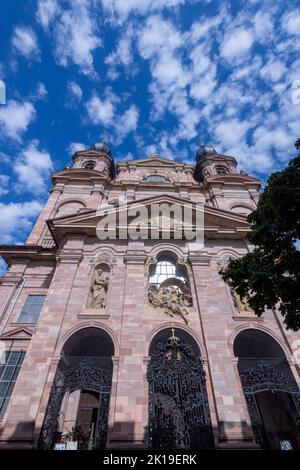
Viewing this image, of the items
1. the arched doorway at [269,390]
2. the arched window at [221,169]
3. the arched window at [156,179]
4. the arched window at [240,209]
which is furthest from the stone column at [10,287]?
the arched window at [221,169]

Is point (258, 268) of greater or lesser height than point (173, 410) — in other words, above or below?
above

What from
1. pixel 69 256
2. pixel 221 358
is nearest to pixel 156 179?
pixel 69 256

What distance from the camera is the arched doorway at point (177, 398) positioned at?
9.13m

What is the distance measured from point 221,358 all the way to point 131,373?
11.7 feet

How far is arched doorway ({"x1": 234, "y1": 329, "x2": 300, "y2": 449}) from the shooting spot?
10500mm

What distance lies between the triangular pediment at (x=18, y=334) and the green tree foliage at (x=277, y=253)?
10.0 m

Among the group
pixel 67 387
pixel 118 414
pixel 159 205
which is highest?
pixel 159 205

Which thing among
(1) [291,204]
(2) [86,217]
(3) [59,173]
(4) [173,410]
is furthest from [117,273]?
(3) [59,173]

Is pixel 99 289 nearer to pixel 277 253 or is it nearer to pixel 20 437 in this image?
pixel 20 437

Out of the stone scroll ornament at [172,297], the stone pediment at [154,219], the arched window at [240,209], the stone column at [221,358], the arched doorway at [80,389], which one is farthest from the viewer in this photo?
the arched window at [240,209]

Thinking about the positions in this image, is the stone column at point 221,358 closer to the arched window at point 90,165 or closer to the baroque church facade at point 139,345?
the baroque church facade at point 139,345

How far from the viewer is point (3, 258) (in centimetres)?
1636

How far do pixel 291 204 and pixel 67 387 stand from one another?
9967 millimetres

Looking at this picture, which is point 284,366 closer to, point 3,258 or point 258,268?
point 258,268
